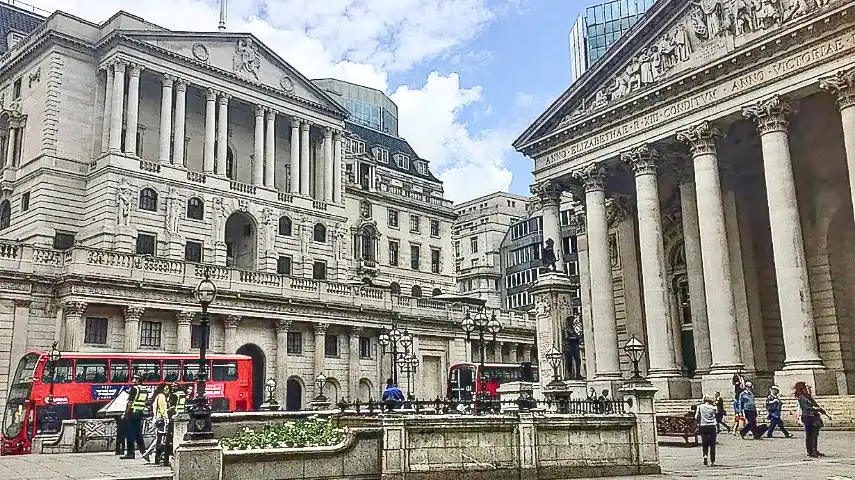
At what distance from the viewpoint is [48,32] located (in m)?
48.1

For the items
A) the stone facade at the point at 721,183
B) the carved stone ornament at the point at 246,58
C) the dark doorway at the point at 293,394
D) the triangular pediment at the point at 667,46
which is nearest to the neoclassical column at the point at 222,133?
the carved stone ornament at the point at 246,58

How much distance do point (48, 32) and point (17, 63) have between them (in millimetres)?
4869

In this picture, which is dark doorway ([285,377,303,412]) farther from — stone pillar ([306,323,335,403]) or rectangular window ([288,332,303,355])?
rectangular window ([288,332,303,355])

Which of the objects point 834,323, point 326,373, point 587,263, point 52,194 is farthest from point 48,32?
point 834,323

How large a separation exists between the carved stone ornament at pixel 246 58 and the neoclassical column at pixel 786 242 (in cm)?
3606

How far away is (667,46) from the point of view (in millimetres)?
34531

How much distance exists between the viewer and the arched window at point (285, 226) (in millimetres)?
55781

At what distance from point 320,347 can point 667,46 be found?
88.3ft

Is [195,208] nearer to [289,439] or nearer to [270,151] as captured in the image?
[270,151]

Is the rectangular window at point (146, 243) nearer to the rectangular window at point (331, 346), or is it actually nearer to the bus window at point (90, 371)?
the rectangular window at point (331, 346)

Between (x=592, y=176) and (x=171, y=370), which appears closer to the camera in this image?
(x=171, y=370)

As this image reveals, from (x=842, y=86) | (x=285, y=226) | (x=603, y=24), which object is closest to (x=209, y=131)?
(x=285, y=226)

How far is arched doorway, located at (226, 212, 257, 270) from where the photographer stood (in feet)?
178

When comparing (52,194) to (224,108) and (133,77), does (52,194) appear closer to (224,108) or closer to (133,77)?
(133,77)
